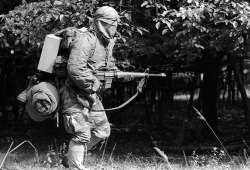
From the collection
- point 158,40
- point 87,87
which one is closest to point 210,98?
point 158,40

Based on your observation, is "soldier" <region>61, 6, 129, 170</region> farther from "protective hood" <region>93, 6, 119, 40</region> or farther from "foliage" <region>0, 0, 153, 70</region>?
"foliage" <region>0, 0, 153, 70</region>

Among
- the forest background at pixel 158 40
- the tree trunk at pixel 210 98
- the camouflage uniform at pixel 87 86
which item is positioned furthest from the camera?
the tree trunk at pixel 210 98

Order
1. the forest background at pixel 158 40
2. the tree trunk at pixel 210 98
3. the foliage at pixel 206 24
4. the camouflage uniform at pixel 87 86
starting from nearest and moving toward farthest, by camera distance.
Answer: the camouflage uniform at pixel 87 86, the foliage at pixel 206 24, the forest background at pixel 158 40, the tree trunk at pixel 210 98

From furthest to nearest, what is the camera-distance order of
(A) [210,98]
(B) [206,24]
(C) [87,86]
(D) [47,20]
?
(A) [210,98] → (B) [206,24] → (D) [47,20] → (C) [87,86]

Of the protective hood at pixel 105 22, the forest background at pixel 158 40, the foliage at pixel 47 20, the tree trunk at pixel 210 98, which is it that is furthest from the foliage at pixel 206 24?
the tree trunk at pixel 210 98

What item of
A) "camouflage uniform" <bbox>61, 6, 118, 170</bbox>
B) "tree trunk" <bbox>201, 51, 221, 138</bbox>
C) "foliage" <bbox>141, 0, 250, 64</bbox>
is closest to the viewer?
"camouflage uniform" <bbox>61, 6, 118, 170</bbox>

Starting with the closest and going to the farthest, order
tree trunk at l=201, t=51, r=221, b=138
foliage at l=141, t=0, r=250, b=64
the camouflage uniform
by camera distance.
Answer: the camouflage uniform, foliage at l=141, t=0, r=250, b=64, tree trunk at l=201, t=51, r=221, b=138

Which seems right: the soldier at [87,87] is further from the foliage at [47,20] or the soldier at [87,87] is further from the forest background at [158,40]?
the foliage at [47,20]

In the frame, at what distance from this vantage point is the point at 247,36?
6.60 metres

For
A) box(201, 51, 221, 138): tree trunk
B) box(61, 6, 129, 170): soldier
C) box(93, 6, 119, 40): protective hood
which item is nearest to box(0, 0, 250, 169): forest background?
box(201, 51, 221, 138): tree trunk

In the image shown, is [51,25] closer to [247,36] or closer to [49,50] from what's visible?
[49,50]

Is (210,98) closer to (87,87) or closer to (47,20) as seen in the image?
(47,20)

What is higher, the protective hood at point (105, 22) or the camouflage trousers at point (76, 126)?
the protective hood at point (105, 22)

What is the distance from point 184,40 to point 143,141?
322cm
